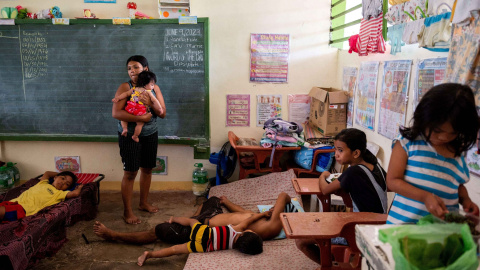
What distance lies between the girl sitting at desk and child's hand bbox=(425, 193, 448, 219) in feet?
2.10

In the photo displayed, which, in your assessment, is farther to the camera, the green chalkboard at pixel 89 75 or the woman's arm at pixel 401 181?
the green chalkboard at pixel 89 75

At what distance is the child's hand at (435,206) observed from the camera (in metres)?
1.24

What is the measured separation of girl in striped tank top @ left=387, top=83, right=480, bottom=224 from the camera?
4.18ft

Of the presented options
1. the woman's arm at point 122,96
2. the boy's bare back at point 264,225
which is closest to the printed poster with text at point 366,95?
the boy's bare back at point 264,225

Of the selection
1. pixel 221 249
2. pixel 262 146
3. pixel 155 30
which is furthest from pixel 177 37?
pixel 221 249

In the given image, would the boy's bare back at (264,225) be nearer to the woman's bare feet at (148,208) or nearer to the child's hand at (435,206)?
the woman's bare feet at (148,208)

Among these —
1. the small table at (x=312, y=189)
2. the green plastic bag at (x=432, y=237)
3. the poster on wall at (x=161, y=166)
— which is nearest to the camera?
the green plastic bag at (x=432, y=237)

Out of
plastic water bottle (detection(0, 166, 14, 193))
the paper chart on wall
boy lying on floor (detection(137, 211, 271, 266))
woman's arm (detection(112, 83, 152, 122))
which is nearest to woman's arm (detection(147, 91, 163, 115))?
woman's arm (detection(112, 83, 152, 122))

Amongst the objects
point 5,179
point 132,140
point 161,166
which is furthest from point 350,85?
point 5,179

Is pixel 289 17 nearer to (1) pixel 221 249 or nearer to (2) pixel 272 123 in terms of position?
(2) pixel 272 123

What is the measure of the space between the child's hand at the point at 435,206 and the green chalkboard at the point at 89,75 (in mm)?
3055

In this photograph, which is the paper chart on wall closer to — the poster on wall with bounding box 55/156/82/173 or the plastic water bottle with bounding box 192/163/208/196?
the plastic water bottle with bounding box 192/163/208/196

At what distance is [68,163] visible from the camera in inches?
175

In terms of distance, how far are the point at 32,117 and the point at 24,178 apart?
795 mm
